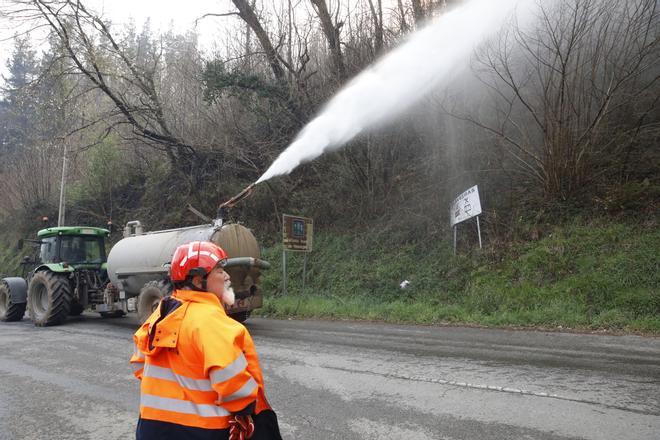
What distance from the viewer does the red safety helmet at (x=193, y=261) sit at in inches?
96.0

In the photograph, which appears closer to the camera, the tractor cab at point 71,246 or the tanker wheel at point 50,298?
the tanker wheel at point 50,298

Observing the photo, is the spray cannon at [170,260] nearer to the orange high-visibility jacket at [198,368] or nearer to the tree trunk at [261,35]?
the orange high-visibility jacket at [198,368]

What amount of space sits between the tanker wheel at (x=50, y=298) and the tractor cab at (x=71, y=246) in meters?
0.58

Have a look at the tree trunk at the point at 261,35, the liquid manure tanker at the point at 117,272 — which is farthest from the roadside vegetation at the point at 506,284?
the tree trunk at the point at 261,35

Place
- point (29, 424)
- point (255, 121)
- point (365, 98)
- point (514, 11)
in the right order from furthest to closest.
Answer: point (255, 121)
point (365, 98)
point (514, 11)
point (29, 424)

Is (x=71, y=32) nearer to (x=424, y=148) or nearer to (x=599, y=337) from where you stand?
(x=424, y=148)

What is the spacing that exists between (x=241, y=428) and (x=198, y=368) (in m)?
0.33

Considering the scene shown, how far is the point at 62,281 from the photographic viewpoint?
1238 cm

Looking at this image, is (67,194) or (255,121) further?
(67,194)

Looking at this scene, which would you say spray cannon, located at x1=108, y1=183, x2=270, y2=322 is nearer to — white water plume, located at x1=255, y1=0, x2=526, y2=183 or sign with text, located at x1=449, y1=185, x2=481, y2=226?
white water plume, located at x1=255, y1=0, x2=526, y2=183

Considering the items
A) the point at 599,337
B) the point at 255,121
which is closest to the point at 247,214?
the point at 255,121

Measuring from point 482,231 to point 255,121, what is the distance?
403 inches

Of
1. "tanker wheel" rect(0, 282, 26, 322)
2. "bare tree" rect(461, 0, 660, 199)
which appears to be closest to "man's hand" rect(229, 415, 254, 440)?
"bare tree" rect(461, 0, 660, 199)

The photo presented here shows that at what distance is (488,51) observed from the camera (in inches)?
528
